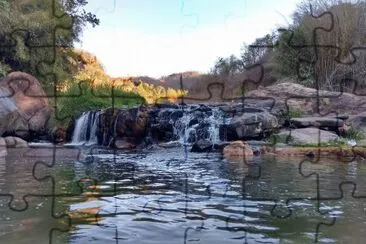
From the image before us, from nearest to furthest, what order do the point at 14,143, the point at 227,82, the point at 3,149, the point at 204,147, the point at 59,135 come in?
the point at 3,149 < the point at 204,147 < the point at 14,143 < the point at 59,135 < the point at 227,82

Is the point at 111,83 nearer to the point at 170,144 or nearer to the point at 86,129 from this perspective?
the point at 86,129

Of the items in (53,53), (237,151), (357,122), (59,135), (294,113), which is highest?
(53,53)

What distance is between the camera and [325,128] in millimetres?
11828

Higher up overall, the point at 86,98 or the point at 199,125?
the point at 86,98

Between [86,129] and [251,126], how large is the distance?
16.0 ft

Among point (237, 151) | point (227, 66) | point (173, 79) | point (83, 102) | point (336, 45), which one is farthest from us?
point (173, 79)

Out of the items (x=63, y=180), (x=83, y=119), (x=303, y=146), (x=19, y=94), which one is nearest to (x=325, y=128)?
(x=303, y=146)

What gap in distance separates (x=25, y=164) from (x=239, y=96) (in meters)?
11.0

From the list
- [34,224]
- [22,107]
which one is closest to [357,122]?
[22,107]

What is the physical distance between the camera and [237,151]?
9.38m

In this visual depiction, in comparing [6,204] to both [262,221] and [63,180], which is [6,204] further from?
[262,221]

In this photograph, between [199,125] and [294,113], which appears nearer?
[199,125]

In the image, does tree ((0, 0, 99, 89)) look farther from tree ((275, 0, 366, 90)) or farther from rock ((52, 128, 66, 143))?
tree ((275, 0, 366, 90))

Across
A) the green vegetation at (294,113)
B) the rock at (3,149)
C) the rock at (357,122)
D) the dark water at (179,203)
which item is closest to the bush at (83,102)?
the rock at (3,149)
